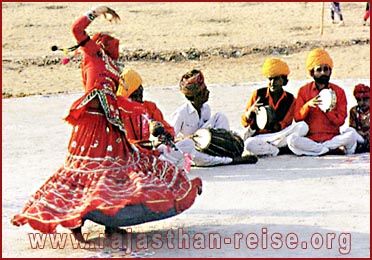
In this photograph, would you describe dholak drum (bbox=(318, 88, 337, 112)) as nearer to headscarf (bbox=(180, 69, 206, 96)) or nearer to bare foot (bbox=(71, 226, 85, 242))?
headscarf (bbox=(180, 69, 206, 96))

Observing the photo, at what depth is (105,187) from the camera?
756cm

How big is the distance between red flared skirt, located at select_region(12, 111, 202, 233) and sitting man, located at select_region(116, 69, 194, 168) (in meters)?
0.20

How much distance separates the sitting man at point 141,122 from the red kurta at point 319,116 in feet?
4.12

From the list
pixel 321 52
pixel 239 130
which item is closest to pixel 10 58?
pixel 239 130

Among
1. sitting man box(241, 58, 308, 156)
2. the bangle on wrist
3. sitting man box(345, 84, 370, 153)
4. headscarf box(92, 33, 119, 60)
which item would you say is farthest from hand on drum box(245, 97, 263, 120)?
the bangle on wrist

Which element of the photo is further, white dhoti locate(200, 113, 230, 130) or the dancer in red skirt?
white dhoti locate(200, 113, 230, 130)

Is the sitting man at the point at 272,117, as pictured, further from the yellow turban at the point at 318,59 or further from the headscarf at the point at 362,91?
the headscarf at the point at 362,91

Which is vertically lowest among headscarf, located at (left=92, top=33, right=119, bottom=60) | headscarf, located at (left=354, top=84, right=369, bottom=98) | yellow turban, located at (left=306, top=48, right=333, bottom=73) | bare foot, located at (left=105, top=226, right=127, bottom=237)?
bare foot, located at (left=105, top=226, right=127, bottom=237)

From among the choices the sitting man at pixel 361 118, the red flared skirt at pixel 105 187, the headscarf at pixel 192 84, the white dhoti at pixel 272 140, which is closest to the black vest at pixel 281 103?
the white dhoti at pixel 272 140

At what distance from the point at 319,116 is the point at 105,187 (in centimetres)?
382

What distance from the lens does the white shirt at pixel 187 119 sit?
10406mm

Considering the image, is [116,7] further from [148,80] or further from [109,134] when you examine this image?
[109,134]

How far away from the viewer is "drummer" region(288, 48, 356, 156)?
1079 centimetres

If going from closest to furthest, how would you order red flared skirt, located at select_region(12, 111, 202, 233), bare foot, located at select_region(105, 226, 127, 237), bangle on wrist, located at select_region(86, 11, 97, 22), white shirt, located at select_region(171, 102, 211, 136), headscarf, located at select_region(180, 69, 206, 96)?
red flared skirt, located at select_region(12, 111, 202, 233)
bangle on wrist, located at select_region(86, 11, 97, 22)
bare foot, located at select_region(105, 226, 127, 237)
headscarf, located at select_region(180, 69, 206, 96)
white shirt, located at select_region(171, 102, 211, 136)
